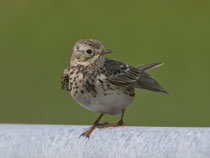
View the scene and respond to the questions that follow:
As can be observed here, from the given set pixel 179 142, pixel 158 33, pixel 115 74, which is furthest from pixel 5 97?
pixel 179 142

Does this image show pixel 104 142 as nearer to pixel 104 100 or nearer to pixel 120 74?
pixel 104 100

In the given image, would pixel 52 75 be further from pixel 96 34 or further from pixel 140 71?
pixel 140 71

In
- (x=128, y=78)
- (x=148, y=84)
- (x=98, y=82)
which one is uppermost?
(x=98, y=82)

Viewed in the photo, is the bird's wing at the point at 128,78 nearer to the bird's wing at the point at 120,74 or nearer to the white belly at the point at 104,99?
the bird's wing at the point at 120,74

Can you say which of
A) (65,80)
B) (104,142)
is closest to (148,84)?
(65,80)

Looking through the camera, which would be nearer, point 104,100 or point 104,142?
point 104,142

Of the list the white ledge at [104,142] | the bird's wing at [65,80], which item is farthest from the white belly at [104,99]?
the white ledge at [104,142]

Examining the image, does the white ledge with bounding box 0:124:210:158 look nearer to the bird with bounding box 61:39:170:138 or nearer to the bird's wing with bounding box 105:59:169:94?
the bird with bounding box 61:39:170:138
